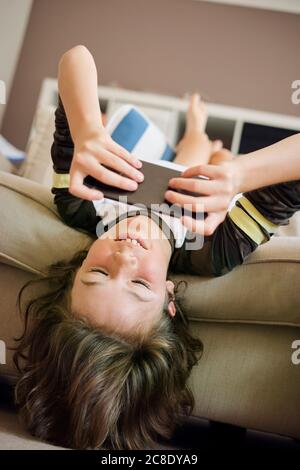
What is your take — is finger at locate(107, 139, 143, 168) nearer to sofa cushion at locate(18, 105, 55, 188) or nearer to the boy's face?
the boy's face

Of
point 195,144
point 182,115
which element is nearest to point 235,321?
point 195,144

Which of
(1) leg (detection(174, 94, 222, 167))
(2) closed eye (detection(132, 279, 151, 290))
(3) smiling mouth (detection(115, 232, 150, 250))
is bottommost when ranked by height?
(2) closed eye (detection(132, 279, 151, 290))

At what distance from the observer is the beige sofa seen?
886mm

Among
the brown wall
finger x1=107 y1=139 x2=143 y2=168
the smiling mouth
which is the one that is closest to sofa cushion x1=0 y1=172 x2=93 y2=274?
the smiling mouth

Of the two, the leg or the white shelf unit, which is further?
the white shelf unit

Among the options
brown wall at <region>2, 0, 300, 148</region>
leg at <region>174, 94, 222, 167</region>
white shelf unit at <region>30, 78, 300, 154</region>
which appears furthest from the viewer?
brown wall at <region>2, 0, 300, 148</region>

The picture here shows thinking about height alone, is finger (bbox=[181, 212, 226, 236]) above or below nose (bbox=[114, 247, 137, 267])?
above

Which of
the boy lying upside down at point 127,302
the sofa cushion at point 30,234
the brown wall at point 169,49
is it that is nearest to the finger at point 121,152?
the boy lying upside down at point 127,302

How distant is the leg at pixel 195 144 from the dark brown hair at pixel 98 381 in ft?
2.75

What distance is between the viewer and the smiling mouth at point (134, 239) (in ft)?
2.93

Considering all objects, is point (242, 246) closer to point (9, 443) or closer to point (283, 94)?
point (9, 443)

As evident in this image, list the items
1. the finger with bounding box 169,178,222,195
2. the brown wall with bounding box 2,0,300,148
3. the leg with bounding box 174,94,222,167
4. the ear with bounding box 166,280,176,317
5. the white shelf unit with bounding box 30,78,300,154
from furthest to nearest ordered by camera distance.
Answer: the brown wall with bounding box 2,0,300,148 < the white shelf unit with bounding box 30,78,300,154 < the leg with bounding box 174,94,222,167 < the ear with bounding box 166,280,176,317 < the finger with bounding box 169,178,222,195

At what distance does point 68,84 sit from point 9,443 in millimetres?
722

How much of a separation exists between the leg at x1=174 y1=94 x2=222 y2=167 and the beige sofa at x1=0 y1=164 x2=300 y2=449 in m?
0.72
